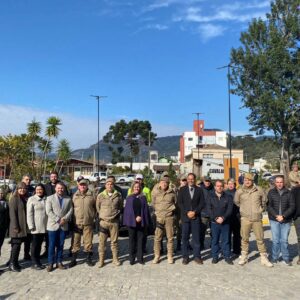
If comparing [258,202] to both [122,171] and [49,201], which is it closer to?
[49,201]

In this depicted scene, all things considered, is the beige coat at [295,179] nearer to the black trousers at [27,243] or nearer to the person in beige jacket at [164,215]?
the person in beige jacket at [164,215]

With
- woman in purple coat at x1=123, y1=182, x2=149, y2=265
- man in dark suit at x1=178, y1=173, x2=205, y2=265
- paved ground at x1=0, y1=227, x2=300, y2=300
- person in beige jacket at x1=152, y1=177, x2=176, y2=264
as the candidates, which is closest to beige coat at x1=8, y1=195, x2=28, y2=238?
paved ground at x1=0, y1=227, x2=300, y2=300

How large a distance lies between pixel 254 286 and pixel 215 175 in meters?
38.1

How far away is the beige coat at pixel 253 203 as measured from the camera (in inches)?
332

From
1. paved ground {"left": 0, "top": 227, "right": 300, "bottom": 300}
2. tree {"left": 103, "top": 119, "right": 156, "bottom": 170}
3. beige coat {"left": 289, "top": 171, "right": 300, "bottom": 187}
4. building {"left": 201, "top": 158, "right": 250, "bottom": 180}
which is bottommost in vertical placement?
paved ground {"left": 0, "top": 227, "right": 300, "bottom": 300}

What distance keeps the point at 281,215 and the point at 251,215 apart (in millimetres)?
605

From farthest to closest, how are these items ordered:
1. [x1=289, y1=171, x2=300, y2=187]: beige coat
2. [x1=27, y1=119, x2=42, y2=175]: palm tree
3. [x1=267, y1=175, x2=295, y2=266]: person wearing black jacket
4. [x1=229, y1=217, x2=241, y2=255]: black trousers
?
1. [x1=27, y1=119, x2=42, y2=175]: palm tree
2. [x1=229, y1=217, x2=241, y2=255]: black trousers
3. [x1=289, y1=171, x2=300, y2=187]: beige coat
4. [x1=267, y1=175, x2=295, y2=266]: person wearing black jacket

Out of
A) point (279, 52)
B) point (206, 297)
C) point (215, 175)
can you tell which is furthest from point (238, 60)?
point (206, 297)

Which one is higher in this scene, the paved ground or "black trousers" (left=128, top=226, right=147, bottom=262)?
"black trousers" (left=128, top=226, right=147, bottom=262)

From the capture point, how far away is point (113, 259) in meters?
8.35

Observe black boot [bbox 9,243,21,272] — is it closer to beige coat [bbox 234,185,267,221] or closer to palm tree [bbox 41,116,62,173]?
beige coat [bbox 234,185,267,221]

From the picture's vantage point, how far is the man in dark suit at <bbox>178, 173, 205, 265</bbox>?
28.0 feet

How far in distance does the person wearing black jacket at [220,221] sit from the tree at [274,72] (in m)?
27.5

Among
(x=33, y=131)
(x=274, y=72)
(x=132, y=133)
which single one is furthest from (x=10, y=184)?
(x=132, y=133)
